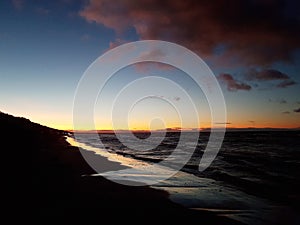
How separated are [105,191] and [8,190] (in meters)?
4.04

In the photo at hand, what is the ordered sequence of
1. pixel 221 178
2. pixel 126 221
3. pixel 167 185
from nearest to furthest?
pixel 126 221, pixel 167 185, pixel 221 178

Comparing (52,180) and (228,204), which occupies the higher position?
(52,180)

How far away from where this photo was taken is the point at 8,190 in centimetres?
969

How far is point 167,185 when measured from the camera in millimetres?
15242

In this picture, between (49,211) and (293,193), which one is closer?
(49,211)

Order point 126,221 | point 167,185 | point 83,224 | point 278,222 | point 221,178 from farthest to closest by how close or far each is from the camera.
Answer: point 221,178, point 167,185, point 278,222, point 126,221, point 83,224

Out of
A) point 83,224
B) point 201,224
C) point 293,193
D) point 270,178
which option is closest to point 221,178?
point 270,178

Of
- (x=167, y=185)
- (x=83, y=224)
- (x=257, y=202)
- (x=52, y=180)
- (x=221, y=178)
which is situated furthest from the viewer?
(x=221, y=178)

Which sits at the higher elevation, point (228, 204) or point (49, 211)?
point (49, 211)

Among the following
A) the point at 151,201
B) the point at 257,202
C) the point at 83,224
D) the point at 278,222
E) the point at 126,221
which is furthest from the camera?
the point at 257,202

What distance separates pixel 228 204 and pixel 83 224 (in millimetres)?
6514

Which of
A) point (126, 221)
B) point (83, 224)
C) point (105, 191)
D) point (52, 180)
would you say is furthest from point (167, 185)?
point (83, 224)

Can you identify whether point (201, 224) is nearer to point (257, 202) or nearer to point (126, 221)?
point (126, 221)

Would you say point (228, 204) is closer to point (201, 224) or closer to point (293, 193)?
point (201, 224)
